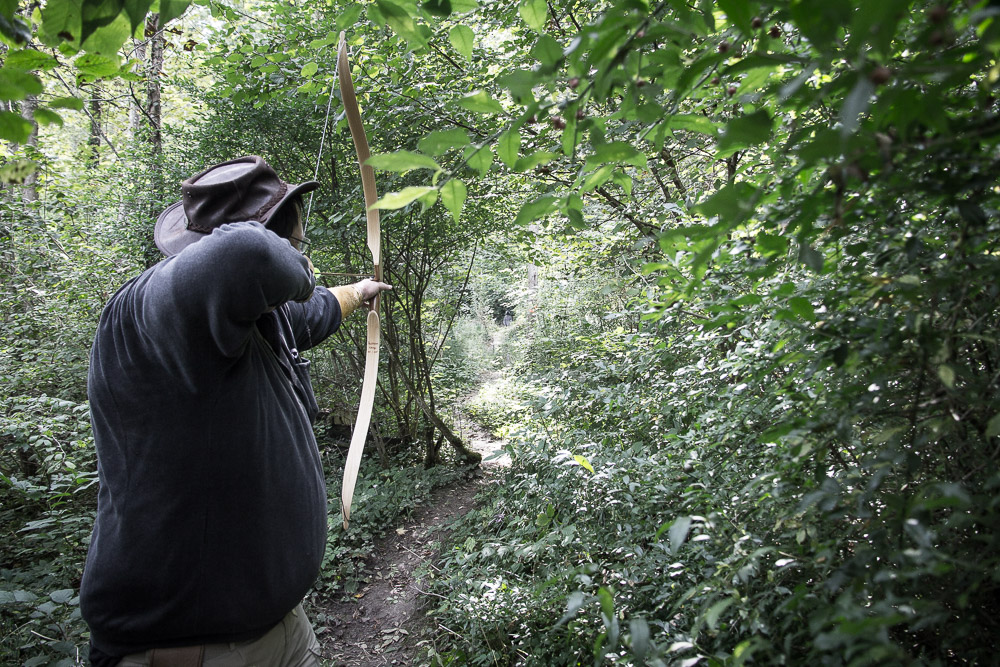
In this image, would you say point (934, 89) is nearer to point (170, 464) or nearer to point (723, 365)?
point (723, 365)

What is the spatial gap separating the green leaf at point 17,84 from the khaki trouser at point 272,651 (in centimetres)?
125

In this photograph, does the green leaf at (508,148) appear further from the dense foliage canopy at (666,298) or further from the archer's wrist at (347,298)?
the archer's wrist at (347,298)

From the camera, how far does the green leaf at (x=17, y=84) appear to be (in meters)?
0.77

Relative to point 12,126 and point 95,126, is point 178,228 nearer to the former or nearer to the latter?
point 12,126

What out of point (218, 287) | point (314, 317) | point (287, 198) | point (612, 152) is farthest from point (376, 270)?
point (612, 152)

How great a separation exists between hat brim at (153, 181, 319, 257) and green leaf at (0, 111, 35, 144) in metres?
0.63

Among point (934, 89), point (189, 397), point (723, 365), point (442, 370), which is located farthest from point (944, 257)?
point (442, 370)

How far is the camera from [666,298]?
1.69 m

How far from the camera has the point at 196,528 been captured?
1274 mm

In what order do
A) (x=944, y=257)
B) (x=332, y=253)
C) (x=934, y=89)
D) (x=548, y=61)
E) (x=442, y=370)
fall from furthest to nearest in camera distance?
(x=442, y=370) < (x=332, y=253) < (x=944, y=257) < (x=548, y=61) < (x=934, y=89)

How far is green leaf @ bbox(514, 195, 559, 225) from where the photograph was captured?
91 centimetres

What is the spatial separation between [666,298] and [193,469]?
145 cm

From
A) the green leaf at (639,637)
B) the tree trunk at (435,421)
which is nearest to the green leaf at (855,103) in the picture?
the green leaf at (639,637)

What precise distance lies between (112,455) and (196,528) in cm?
28
